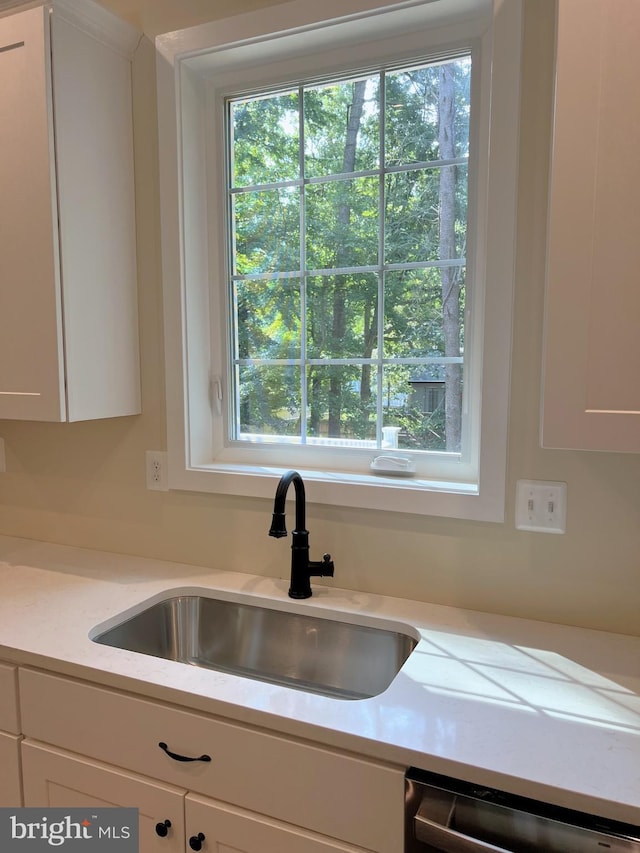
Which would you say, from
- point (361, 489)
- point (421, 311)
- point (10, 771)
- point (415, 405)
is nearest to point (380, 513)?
point (361, 489)

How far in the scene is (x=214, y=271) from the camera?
5.83 feet

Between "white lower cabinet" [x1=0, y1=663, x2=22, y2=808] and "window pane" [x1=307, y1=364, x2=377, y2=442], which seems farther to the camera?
"window pane" [x1=307, y1=364, x2=377, y2=442]

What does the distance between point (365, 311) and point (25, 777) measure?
4.46ft

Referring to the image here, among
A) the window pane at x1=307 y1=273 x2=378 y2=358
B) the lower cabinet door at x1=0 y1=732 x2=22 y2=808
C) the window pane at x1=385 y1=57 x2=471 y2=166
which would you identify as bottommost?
the lower cabinet door at x1=0 y1=732 x2=22 y2=808

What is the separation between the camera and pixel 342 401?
169 cm

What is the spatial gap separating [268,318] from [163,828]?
1270mm

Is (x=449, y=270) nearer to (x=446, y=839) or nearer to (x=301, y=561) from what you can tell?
(x=301, y=561)

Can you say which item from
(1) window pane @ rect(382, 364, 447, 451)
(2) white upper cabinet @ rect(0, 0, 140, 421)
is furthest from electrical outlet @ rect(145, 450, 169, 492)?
(1) window pane @ rect(382, 364, 447, 451)

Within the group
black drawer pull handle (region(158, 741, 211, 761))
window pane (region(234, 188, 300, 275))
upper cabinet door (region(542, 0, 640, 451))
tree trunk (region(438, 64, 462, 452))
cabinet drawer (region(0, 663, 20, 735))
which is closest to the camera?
upper cabinet door (region(542, 0, 640, 451))

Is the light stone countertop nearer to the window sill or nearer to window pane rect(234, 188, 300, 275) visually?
the window sill

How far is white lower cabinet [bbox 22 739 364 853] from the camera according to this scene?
3.35 ft

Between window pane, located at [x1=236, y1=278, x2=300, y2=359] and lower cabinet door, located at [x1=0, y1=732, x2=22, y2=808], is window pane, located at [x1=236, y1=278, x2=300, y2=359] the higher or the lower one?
the higher one

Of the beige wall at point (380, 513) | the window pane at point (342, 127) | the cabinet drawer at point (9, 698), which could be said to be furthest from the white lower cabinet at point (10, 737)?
the window pane at point (342, 127)

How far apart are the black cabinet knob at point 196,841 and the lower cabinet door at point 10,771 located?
0.44 metres
